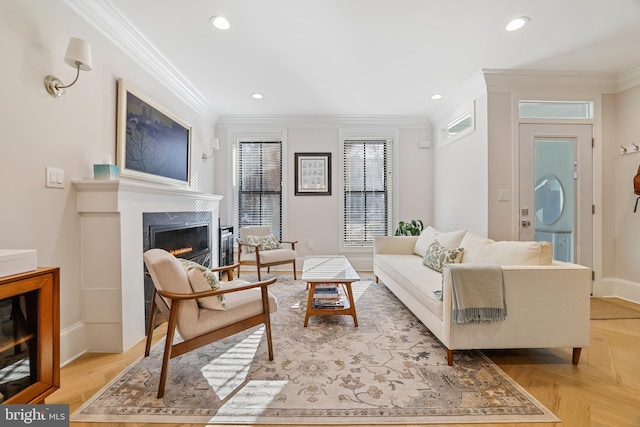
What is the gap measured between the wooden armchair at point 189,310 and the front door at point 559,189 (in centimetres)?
333

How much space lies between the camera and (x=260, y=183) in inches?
199

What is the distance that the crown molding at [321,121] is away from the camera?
4.91 m

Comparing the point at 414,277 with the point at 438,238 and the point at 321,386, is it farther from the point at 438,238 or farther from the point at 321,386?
the point at 321,386

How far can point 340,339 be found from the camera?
234 centimetres

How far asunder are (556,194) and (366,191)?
2631 millimetres

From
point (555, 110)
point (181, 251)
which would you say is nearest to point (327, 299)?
point (181, 251)

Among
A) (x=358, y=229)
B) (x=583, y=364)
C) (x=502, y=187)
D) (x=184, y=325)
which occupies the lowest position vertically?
(x=583, y=364)

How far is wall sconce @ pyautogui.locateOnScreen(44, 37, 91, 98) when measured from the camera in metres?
1.80

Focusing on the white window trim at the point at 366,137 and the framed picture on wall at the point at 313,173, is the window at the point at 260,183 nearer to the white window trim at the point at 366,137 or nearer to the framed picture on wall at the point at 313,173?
the framed picture on wall at the point at 313,173

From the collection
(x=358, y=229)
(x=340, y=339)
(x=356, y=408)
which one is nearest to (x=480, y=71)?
(x=358, y=229)

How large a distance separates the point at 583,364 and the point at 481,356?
67 cm

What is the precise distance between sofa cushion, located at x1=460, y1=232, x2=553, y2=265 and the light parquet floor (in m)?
0.70

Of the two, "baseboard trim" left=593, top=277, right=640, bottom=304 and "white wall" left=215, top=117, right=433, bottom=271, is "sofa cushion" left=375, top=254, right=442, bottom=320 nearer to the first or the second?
"white wall" left=215, top=117, right=433, bottom=271

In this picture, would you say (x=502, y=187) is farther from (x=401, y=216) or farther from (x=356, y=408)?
(x=356, y=408)
